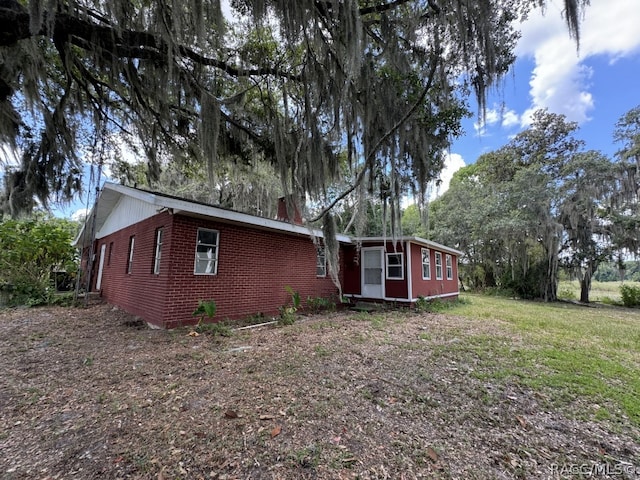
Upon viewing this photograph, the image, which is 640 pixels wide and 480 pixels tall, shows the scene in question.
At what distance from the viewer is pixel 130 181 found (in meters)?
7.76

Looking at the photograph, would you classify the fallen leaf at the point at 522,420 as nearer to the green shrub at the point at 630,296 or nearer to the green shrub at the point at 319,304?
the green shrub at the point at 319,304

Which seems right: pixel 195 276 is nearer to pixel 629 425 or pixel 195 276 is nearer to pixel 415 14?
pixel 415 14

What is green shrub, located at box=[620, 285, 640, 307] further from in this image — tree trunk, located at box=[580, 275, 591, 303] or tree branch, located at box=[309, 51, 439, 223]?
tree branch, located at box=[309, 51, 439, 223]

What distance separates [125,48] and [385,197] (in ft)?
14.1

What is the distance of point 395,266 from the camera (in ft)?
30.9

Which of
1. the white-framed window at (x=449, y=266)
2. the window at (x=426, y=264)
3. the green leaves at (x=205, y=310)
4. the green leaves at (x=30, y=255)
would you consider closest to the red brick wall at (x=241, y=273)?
the green leaves at (x=205, y=310)

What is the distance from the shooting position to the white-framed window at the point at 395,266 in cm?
926

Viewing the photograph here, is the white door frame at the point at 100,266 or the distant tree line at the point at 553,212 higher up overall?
the distant tree line at the point at 553,212

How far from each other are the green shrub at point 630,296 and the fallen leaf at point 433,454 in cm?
1853

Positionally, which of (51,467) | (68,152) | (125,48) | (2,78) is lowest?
(51,467)

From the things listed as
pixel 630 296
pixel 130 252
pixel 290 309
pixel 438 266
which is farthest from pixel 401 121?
pixel 630 296

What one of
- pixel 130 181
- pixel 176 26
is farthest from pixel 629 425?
pixel 130 181

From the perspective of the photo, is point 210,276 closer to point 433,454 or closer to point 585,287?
point 433,454

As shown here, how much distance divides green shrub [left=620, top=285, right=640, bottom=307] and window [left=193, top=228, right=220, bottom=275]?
19.3 metres
